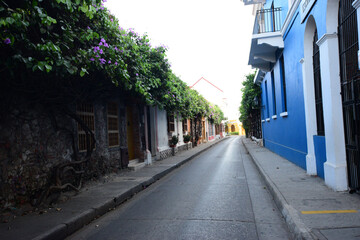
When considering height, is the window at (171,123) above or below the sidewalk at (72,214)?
above

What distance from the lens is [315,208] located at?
4.30 meters

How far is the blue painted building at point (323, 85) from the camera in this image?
15.9 feet

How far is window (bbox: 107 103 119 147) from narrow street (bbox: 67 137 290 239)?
2716 mm

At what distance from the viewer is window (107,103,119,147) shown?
9184 millimetres

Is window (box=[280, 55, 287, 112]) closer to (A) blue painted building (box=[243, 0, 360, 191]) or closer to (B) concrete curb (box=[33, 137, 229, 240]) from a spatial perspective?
(A) blue painted building (box=[243, 0, 360, 191])

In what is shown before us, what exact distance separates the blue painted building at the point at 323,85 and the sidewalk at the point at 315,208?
357 mm

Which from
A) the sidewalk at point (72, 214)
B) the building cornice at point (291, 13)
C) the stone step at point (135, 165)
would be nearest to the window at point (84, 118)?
the sidewalk at point (72, 214)

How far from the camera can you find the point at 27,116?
541 centimetres

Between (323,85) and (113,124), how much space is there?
21.8ft

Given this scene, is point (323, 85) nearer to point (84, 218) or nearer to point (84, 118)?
point (84, 218)

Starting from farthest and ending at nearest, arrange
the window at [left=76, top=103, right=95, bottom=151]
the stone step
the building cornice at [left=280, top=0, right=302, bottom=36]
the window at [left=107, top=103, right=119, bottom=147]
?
the stone step
the window at [left=107, top=103, right=119, bottom=147]
the building cornice at [left=280, top=0, right=302, bottom=36]
the window at [left=76, top=103, right=95, bottom=151]

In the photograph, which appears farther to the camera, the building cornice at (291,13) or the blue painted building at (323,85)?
the building cornice at (291,13)

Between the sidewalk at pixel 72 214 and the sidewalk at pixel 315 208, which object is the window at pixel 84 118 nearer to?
the sidewalk at pixel 72 214

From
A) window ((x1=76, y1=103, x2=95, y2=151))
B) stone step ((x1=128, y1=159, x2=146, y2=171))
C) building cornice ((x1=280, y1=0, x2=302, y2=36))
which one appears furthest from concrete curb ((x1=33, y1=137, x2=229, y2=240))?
building cornice ((x1=280, y1=0, x2=302, y2=36))
